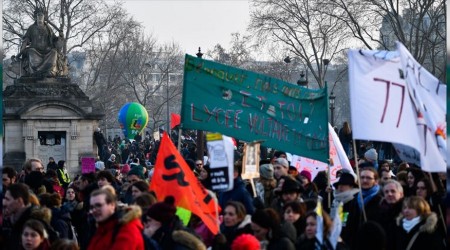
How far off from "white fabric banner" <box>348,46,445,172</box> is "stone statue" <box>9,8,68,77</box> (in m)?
26.3

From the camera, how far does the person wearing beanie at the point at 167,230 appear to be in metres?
8.98

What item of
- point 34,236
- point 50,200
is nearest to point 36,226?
point 34,236

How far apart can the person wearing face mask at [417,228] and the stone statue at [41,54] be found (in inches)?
1066

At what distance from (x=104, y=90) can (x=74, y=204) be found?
55482mm

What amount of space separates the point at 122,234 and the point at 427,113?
2.97 metres

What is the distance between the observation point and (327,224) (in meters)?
8.76

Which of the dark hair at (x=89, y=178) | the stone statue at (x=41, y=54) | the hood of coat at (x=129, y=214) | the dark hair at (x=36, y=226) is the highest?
the stone statue at (x=41, y=54)

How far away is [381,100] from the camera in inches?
397

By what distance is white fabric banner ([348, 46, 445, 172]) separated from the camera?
9953mm

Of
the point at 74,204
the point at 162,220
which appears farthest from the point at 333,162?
the point at 162,220

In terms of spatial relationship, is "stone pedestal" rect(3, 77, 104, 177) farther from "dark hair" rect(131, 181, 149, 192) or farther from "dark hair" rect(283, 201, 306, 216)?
"dark hair" rect(283, 201, 306, 216)

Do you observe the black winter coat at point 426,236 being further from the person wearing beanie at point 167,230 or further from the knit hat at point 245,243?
the person wearing beanie at point 167,230

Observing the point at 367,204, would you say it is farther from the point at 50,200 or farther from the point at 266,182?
the point at 50,200

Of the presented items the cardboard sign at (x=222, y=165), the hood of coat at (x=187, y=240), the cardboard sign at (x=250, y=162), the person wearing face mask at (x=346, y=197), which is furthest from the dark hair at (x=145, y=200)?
the cardboard sign at (x=250, y=162)
